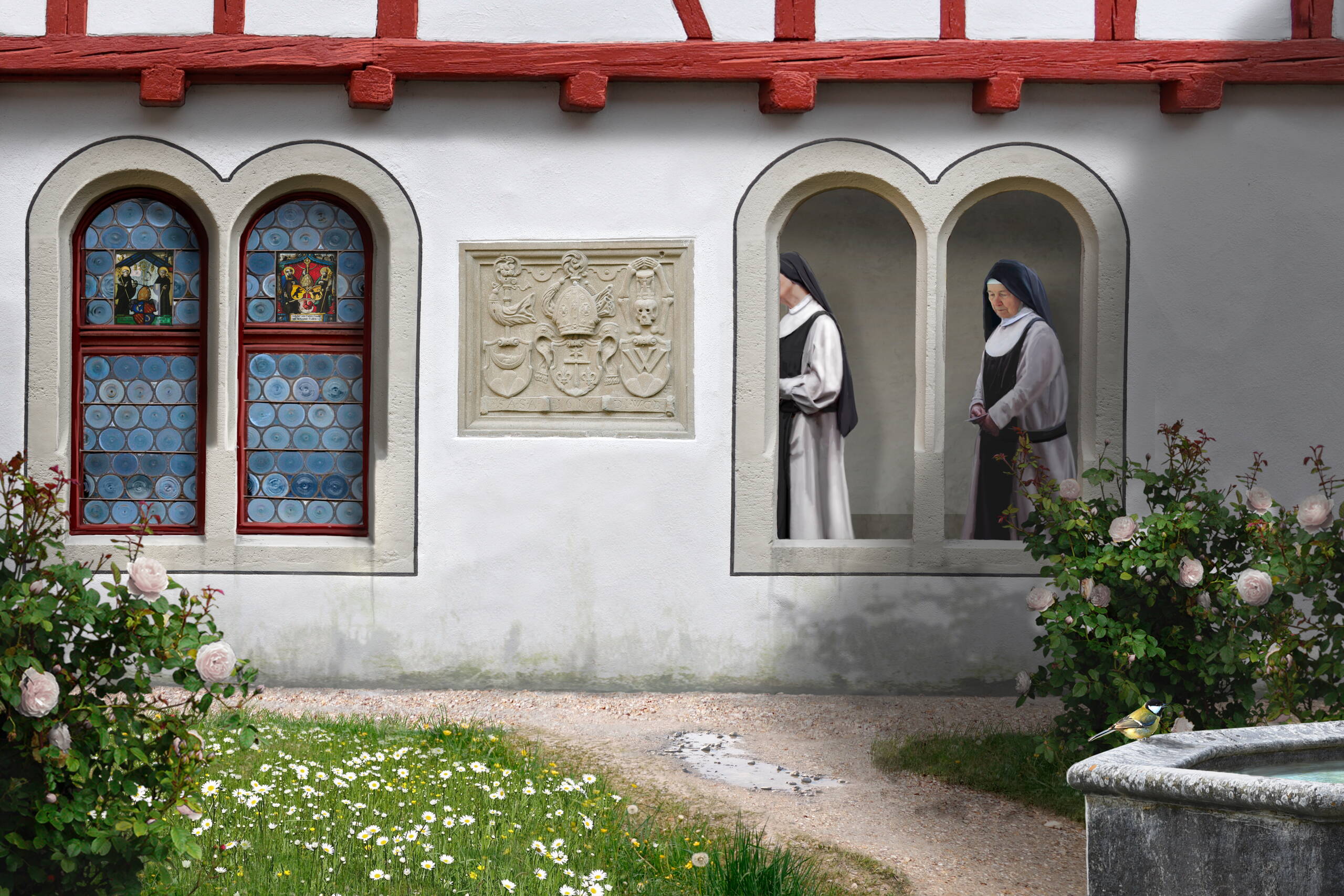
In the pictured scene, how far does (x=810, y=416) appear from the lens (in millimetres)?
7250

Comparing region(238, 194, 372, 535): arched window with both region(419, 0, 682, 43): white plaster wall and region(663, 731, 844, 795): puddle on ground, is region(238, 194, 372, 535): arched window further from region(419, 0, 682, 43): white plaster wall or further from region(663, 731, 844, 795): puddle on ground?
region(663, 731, 844, 795): puddle on ground

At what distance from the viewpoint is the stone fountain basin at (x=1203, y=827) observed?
2.31m

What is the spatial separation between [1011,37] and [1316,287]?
6.92 feet

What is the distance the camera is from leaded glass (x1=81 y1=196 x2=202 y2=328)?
22.7ft

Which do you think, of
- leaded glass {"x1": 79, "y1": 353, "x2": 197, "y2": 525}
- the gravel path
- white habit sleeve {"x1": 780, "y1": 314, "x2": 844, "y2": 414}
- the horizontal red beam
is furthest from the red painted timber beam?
the gravel path

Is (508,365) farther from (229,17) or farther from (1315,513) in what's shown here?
(1315,513)

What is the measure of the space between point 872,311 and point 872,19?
2.71 m

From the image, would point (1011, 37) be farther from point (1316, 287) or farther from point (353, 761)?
point (353, 761)

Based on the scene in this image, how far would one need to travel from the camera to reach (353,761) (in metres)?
4.83

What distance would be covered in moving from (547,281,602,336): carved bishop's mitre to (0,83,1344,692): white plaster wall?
30cm

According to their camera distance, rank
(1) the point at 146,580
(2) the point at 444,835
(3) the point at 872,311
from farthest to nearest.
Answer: (3) the point at 872,311 < (2) the point at 444,835 < (1) the point at 146,580

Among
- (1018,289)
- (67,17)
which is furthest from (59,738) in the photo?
(1018,289)

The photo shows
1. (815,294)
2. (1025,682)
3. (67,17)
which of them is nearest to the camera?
Answer: (1025,682)

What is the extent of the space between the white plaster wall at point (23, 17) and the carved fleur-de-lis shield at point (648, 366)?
11.5 ft
